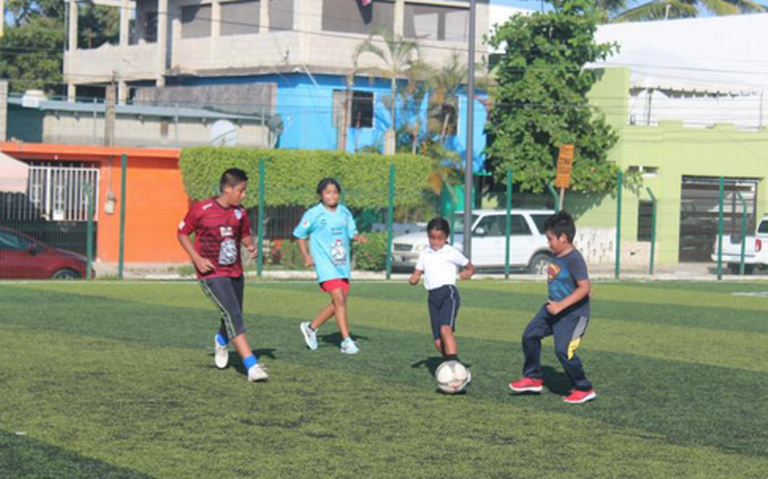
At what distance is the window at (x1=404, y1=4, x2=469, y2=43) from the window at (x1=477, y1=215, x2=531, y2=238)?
58.3 feet

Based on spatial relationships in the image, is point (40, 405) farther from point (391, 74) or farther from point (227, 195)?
point (391, 74)

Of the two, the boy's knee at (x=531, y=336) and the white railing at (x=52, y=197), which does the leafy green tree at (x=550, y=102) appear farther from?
the boy's knee at (x=531, y=336)

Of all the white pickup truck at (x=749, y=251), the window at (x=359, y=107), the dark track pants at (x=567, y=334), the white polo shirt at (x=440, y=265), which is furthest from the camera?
the window at (x=359, y=107)

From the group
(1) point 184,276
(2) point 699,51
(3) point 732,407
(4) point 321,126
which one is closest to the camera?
(3) point 732,407

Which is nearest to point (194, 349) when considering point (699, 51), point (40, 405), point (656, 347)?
point (40, 405)

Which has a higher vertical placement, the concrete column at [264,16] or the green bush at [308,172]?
the concrete column at [264,16]

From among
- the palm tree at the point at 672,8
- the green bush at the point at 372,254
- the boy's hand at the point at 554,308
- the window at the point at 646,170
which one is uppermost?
the palm tree at the point at 672,8

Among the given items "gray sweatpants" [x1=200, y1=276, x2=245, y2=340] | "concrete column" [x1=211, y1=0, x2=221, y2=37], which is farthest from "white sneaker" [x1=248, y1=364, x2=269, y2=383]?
"concrete column" [x1=211, y1=0, x2=221, y2=37]

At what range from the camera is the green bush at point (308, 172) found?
106ft

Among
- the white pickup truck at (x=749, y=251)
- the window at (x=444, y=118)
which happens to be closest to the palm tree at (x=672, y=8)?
the window at (x=444, y=118)

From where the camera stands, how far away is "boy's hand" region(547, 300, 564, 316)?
1020 centimetres

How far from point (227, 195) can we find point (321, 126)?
33961 mm

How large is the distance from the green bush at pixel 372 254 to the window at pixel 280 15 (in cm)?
1647

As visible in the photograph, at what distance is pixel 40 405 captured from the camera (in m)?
9.57
